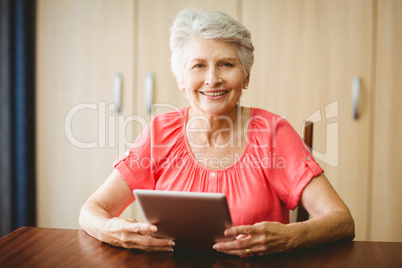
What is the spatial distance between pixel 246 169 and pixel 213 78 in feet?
1.12

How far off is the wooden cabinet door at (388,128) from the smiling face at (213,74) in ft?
4.00

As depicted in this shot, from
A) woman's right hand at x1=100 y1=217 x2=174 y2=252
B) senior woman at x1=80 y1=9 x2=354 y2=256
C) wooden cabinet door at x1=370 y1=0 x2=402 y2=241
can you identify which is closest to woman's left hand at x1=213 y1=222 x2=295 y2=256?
woman's right hand at x1=100 y1=217 x2=174 y2=252

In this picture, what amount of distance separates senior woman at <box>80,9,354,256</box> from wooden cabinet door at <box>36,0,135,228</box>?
1134 millimetres

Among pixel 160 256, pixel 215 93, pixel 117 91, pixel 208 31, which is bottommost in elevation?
pixel 160 256

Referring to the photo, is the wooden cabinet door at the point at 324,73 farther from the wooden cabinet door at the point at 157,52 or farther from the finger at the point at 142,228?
the finger at the point at 142,228

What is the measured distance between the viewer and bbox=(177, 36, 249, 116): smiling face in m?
1.32

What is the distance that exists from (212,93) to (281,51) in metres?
1.10

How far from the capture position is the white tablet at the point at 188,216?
0.85 metres

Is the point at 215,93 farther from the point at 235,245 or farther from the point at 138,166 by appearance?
the point at 235,245

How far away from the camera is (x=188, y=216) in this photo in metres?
0.90

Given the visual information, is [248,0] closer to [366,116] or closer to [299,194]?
[366,116]

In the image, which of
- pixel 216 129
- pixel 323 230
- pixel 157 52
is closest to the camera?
pixel 323 230

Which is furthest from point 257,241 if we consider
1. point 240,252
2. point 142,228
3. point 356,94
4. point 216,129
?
point 356,94

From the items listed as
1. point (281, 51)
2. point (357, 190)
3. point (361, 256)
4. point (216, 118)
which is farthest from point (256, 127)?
point (357, 190)
